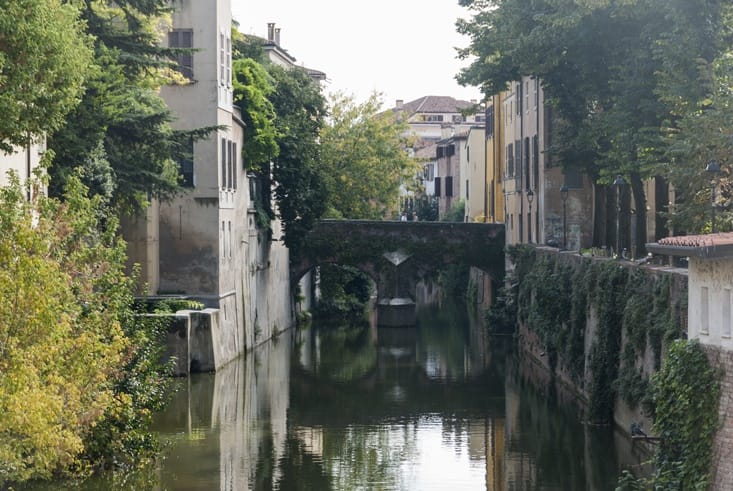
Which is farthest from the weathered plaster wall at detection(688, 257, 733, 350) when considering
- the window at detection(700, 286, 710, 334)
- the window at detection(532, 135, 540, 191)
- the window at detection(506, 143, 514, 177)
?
the window at detection(506, 143, 514, 177)

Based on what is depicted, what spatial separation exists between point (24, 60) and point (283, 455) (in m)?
11.8

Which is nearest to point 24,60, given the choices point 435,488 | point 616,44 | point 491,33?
point 435,488

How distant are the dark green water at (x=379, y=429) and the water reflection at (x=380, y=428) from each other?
0.14 feet

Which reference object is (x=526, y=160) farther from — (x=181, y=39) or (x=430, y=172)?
(x=430, y=172)

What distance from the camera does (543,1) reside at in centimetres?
4375

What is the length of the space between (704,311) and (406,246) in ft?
159

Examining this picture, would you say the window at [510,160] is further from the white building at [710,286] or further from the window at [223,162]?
the white building at [710,286]

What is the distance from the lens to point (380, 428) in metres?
38.4

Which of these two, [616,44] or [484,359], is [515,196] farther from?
[616,44]

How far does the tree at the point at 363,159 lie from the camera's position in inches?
3349

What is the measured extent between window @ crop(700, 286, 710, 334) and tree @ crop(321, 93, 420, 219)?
60.2m

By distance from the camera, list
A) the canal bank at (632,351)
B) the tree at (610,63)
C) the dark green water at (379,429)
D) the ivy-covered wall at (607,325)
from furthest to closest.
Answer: the tree at (610,63) → the ivy-covered wall at (607,325) → the dark green water at (379,429) → the canal bank at (632,351)

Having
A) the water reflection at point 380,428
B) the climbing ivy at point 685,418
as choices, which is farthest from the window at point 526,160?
the climbing ivy at point 685,418

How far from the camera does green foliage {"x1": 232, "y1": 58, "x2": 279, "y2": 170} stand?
57.3m
